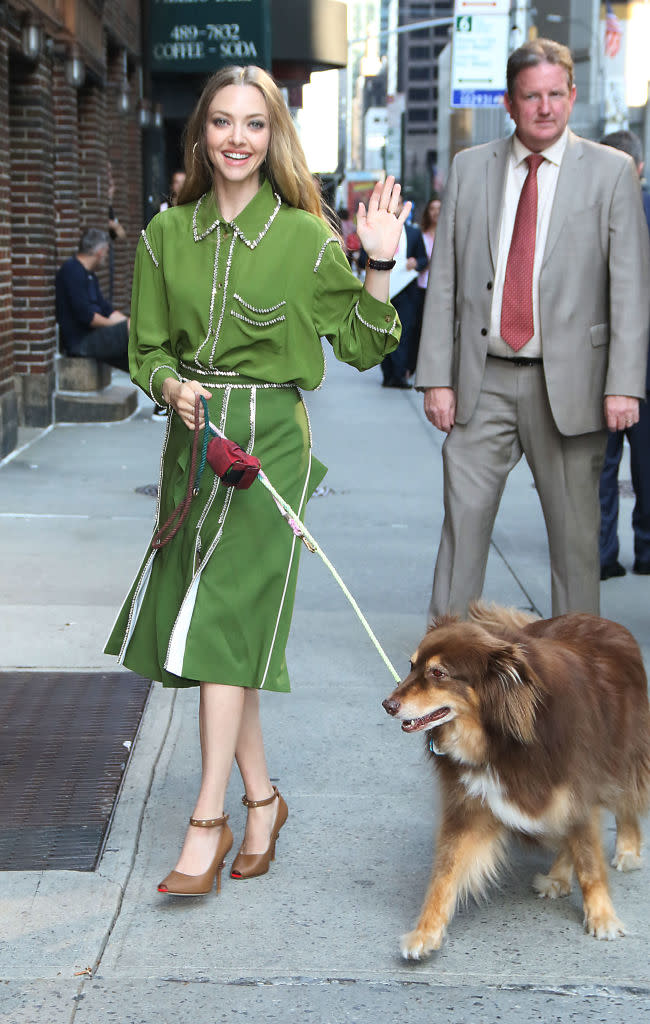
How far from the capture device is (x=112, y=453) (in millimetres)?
10727

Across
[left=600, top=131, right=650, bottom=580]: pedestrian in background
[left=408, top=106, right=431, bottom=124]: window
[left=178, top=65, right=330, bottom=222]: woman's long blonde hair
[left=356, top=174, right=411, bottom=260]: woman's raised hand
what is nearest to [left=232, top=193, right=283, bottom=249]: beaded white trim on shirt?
[left=178, top=65, right=330, bottom=222]: woman's long blonde hair

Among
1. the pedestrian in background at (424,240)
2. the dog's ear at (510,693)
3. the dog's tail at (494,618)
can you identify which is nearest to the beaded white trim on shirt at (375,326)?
the dog's tail at (494,618)

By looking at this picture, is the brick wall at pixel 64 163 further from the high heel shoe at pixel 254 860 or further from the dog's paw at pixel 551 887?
the dog's paw at pixel 551 887

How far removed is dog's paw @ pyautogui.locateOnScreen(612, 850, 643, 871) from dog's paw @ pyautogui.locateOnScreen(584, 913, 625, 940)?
1.27 ft

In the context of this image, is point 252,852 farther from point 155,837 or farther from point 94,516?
point 94,516

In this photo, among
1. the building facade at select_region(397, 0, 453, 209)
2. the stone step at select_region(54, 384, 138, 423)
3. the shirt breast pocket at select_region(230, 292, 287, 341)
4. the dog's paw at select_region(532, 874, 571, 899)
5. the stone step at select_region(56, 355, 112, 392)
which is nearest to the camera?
the shirt breast pocket at select_region(230, 292, 287, 341)

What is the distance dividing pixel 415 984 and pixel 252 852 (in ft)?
2.39

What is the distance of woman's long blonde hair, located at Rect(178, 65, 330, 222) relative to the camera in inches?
142

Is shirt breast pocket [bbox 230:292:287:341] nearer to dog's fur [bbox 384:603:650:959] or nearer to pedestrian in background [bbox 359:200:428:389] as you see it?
dog's fur [bbox 384:603:650:959]

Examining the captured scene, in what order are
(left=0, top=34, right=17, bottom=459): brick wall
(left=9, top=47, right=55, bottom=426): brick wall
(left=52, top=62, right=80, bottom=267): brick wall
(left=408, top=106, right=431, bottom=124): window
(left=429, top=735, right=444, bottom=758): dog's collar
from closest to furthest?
1. (left=429, top=735, right=444, bottom=758): dog's collar
2. (left=0, top=34, right=17, bottom=459): brick wall
3. (left=9, top=47, right=55, bottom=426): brick wall
4. (left=52, top=62, right=80, bottom=267): brick wall
5. (left=408, top=106, right=431, bottom=124): window

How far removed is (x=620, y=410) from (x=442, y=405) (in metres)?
0.66

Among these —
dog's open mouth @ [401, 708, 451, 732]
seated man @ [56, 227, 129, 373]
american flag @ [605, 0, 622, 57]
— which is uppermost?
american flag @ [605, 0, 622, 57]

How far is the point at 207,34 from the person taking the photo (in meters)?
16.7

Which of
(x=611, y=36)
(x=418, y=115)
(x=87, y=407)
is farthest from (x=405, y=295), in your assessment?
(x=418, y=115)
